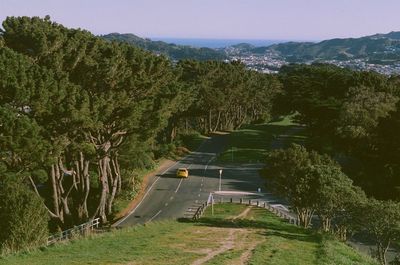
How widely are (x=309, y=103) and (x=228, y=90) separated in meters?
19.8

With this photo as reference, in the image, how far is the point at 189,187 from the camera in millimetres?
48094

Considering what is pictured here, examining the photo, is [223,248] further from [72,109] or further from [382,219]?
[72,109]

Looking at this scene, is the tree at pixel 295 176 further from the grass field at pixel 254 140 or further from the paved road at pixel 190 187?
the grass field at pixel 254 140

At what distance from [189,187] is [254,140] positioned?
26497 millimetres

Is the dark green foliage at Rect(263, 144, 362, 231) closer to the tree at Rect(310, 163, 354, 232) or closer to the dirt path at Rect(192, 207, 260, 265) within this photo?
the tree at Rect(310, 163, 354, 232)

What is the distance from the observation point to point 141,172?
5262 centimetres

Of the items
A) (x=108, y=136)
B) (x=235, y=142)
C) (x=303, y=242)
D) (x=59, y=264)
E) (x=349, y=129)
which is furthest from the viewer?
(x=235, y=142)

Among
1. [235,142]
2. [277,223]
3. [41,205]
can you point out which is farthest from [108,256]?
[235,142]

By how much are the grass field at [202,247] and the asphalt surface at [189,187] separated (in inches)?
348

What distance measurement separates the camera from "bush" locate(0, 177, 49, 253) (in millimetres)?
21852

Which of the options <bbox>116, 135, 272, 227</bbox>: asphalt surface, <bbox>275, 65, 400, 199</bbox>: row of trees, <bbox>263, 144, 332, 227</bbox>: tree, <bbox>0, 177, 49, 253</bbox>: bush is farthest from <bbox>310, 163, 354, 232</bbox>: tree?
<bbox>275, 65, 400, 199</bbox>: row of trees

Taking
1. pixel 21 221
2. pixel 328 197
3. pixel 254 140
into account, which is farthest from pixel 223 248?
pixel 254 140

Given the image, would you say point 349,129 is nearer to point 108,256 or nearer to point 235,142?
point 235,142

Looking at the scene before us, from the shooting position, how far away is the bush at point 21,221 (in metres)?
21.9
